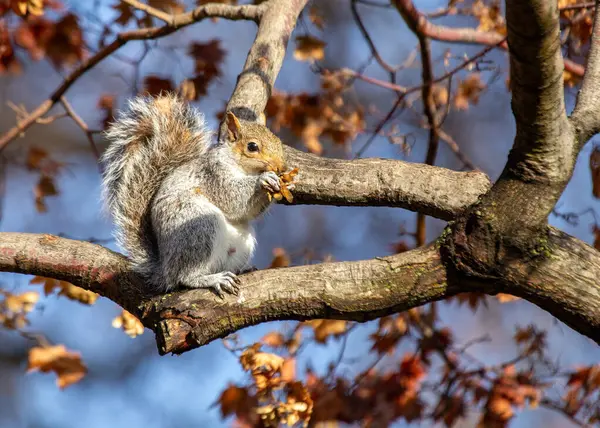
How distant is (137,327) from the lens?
337cm

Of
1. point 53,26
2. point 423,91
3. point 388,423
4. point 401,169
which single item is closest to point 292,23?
point 423,91

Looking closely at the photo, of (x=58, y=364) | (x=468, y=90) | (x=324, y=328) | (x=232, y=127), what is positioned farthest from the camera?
(x=468, y=90)

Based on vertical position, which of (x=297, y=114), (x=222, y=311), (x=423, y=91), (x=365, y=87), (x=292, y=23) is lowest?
(x=222, y=311)

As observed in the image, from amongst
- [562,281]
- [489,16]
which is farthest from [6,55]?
Result: [562,281]

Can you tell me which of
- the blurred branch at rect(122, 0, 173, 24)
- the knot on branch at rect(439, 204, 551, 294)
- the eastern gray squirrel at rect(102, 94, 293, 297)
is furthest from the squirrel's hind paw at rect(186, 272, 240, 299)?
the blurred branch at rect(122, 0, 173, 24)

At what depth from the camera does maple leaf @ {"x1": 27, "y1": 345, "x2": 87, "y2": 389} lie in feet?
13.0

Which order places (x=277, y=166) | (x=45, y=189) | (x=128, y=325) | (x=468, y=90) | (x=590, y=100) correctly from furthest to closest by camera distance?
(x=468, y=90), (x=45, y=189), (x=128, y=325), (x=277, y=166), (x=590, y=100)

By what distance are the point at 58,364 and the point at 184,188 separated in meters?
1.50

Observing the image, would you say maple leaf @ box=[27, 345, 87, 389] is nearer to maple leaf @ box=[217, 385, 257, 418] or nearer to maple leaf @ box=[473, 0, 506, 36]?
maple leaf @ box=[217, 385, 257, 418]

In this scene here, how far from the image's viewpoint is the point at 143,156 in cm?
329

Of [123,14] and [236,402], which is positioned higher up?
[123,14]

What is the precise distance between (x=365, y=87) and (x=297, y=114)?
163 inches

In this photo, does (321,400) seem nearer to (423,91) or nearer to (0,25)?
(423,91)

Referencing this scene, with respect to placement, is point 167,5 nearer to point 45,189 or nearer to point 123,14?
point 123,14
